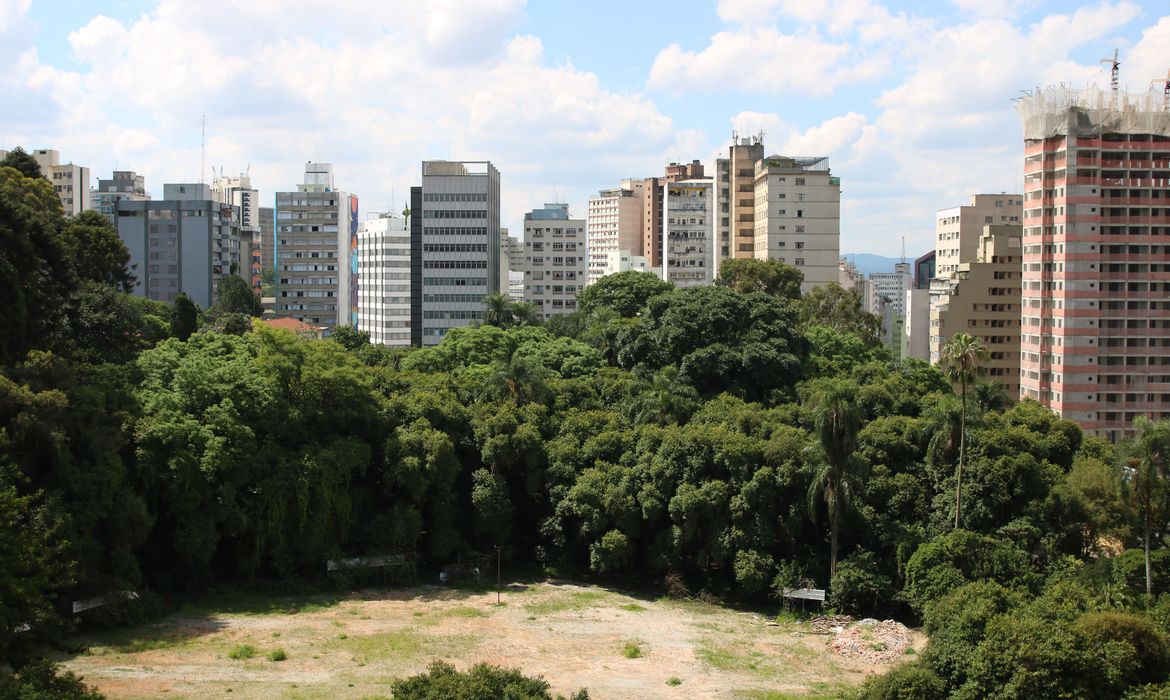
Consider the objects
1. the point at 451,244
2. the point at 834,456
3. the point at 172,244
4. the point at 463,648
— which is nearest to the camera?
the point at 463,648

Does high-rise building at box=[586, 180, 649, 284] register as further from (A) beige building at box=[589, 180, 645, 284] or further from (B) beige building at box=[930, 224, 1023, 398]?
(B) beige building at box=[930, 224, 1023, 398]

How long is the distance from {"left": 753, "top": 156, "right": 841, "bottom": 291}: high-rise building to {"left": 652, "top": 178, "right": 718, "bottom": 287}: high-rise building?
693 inches

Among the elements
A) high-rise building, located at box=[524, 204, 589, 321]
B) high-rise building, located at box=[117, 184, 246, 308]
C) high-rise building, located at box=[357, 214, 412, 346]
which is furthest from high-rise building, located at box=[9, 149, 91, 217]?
high-rise building, located at box=[524, 204, 589, 321]

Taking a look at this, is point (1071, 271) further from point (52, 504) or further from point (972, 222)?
point (52, 504)

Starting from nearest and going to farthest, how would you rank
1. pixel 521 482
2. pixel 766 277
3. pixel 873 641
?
1. pixel 873 641
2. pixel 521 482
3. pixel 766 277

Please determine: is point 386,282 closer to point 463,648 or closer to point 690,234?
point 690,234

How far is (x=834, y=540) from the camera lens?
38.4 metres

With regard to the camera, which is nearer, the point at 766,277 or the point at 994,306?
the point at 766,277

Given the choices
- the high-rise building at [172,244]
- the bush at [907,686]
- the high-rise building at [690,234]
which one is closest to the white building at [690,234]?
the high-rise building at [690,234]

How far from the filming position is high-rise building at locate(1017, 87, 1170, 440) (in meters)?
65.1

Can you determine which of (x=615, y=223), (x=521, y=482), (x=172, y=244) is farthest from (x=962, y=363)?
(x=615, y=223)

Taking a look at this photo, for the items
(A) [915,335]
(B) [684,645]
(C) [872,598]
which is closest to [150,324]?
(B) [684,645]

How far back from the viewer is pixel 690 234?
120 meters

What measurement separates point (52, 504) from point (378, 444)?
12.9 meters
